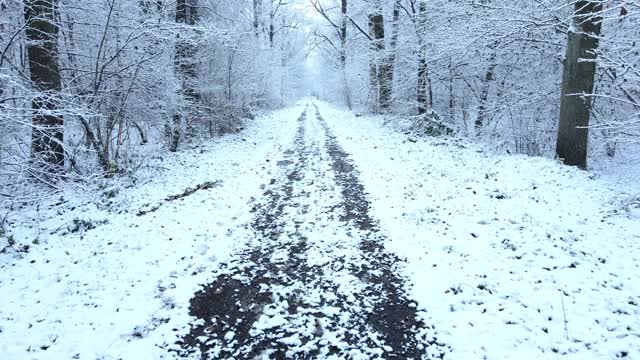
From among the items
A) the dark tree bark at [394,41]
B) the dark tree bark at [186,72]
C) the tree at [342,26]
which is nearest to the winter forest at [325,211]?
the dark tree bark at [186,72]

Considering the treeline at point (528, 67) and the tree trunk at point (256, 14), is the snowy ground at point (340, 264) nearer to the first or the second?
the treeline at point (528, 67)

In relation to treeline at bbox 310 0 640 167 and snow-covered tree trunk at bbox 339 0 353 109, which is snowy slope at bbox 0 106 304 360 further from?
snow-covered tree trunk at bbox 339 0 353 109

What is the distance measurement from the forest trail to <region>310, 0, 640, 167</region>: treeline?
4848 mm

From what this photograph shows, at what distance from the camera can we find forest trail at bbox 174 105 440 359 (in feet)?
14.8

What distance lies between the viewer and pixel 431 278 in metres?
5.78

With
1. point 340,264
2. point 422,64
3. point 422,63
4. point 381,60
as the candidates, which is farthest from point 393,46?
point 340,264

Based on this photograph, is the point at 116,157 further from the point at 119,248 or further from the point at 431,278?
the point at 431,278

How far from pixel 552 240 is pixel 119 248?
7.51 m

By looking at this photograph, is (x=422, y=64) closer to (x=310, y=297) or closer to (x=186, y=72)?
(x=186, y=72)

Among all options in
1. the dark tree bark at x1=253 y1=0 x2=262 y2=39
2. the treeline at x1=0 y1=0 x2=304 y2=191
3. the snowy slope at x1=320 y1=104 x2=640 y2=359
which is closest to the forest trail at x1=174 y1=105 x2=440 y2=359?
the snowy slope at x1=320 y1=104 x2=640 y2=359

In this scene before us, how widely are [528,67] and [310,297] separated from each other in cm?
1176

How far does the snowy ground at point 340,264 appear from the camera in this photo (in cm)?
455

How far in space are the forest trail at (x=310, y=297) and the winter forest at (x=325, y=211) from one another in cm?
3

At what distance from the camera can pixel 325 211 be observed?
28.7 ft
